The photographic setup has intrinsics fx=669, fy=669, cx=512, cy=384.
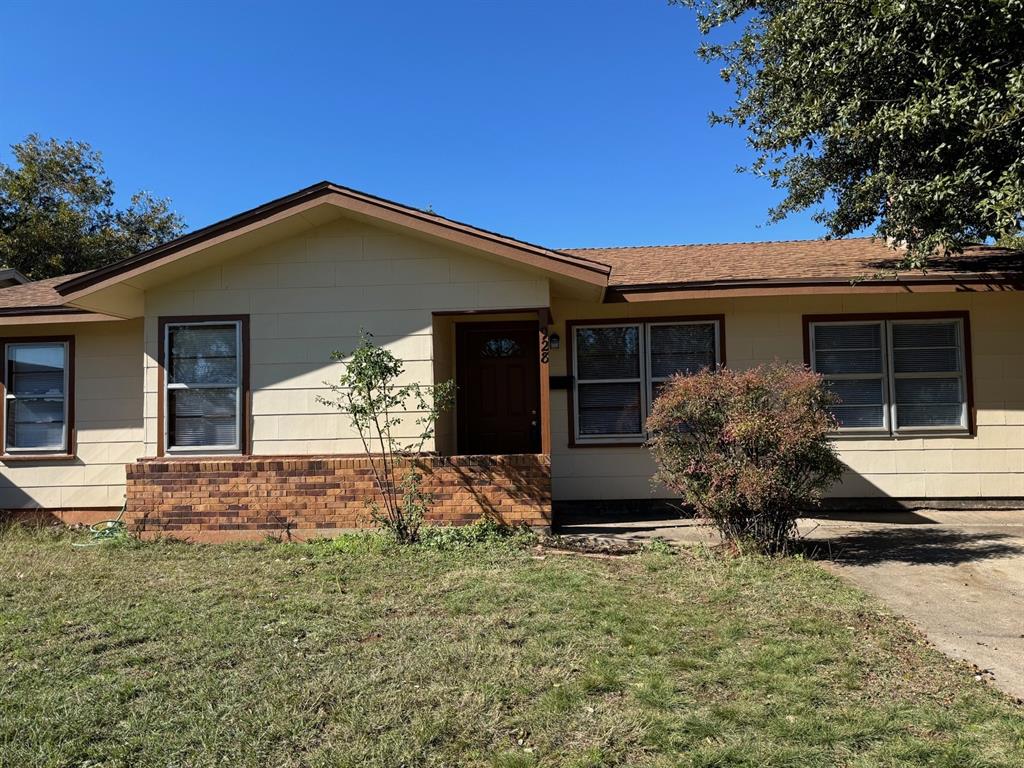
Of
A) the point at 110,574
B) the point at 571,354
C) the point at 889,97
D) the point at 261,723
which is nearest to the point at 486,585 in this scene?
the point at 261,723

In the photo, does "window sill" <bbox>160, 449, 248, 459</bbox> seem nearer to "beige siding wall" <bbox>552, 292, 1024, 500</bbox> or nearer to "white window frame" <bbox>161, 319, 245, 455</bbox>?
"white window frame" <bbox>161, 319, 245, 455</bbox>

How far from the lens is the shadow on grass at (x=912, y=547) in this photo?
621 cm

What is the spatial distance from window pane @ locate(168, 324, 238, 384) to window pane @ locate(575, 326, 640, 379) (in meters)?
4.40

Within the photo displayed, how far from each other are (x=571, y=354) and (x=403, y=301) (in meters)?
2.44

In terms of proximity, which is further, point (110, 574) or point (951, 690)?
point (110, 574)

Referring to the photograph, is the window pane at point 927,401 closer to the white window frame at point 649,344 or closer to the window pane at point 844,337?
the window pane at point 844,337

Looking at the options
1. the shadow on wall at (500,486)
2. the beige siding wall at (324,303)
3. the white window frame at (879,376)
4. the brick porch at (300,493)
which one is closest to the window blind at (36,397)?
the beige siding wall at (324,303)

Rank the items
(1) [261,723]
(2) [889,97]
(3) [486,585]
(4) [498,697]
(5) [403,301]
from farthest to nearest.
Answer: (5) [403,301] → (2) [889,97] → (3) [486,585] → (4) [498,697] → (1) [261,723]

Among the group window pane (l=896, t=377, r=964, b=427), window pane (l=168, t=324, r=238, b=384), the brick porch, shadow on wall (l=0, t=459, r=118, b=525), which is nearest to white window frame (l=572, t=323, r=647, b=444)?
the brick porch

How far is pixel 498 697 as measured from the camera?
3.40m

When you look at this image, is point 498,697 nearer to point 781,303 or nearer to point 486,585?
point 486,585

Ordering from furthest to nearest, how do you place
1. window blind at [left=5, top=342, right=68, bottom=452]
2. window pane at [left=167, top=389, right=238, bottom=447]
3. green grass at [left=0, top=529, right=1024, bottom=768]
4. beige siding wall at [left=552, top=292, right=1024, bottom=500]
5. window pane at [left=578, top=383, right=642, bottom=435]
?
window blind at [left=5, top=342, right=68, bottom=452]
window pane at [left=578, top=383, right=642, bottom=435]
beige siding wall at [left=552, top=292, right=1024, bottom=500]
window pane at [left=167, top=389, right=238, bottom=447]
green grass at [left=0, top=529, right=1024, bottom=768]

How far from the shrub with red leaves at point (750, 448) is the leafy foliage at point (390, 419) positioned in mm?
2656

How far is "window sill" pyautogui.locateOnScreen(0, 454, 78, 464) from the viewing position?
907 cm
